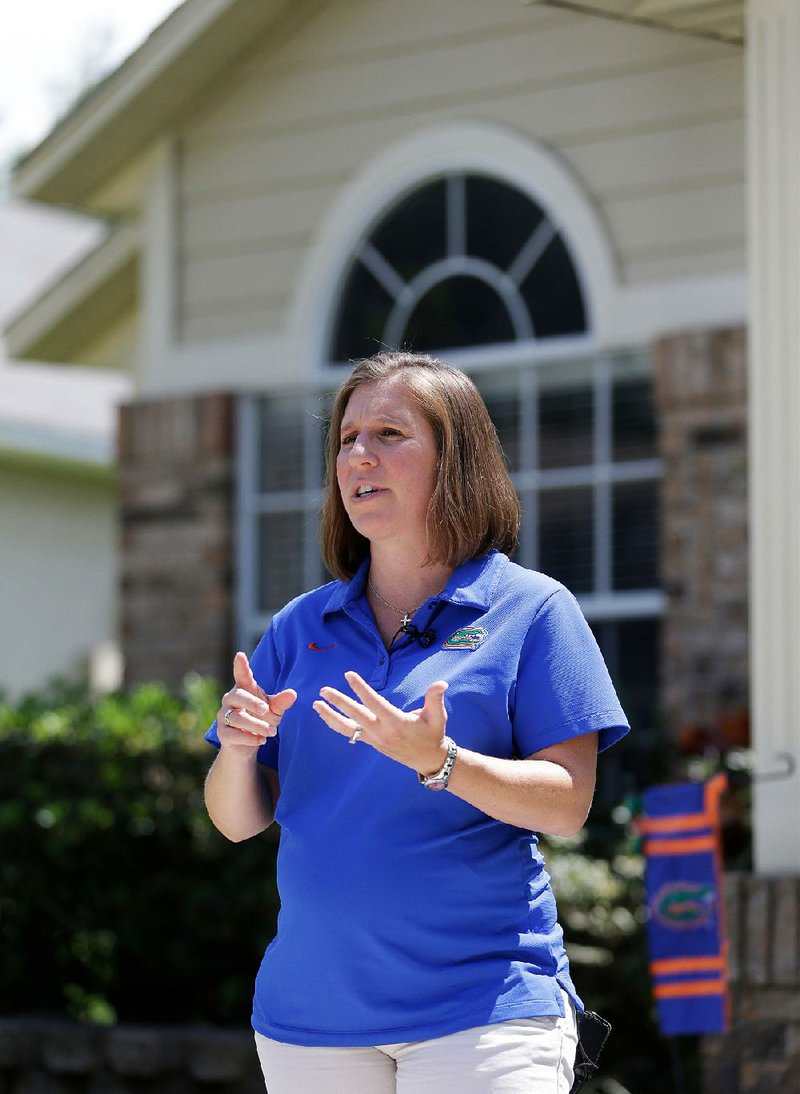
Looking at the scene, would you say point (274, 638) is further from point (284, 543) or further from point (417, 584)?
point (284, 543)

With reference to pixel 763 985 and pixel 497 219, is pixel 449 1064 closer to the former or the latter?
pixel 763 985

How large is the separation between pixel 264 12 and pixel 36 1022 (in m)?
4.27

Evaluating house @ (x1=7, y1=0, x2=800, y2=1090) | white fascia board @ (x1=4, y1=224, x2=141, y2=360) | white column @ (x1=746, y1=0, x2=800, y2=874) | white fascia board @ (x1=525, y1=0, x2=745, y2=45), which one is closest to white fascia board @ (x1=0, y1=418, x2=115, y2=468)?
white fascia board @ (x1=4, y1=224, x2=141, y2=360)

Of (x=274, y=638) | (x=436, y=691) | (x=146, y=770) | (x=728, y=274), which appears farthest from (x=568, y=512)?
(x=436, y=691)

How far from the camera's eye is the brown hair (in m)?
2.92

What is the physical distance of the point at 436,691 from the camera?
2.45 m

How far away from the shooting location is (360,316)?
7824mm

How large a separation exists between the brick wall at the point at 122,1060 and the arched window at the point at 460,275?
277 centimetres

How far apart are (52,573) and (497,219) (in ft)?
21.8

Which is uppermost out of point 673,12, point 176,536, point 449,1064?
point 673,12

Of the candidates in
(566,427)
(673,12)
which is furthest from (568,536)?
(673,12)

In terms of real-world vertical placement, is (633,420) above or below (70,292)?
below

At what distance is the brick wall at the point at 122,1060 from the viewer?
Result: 6398mm

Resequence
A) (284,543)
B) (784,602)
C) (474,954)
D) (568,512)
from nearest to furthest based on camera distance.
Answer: (474,954)
(784,602)
(568,512)
(284,543)
